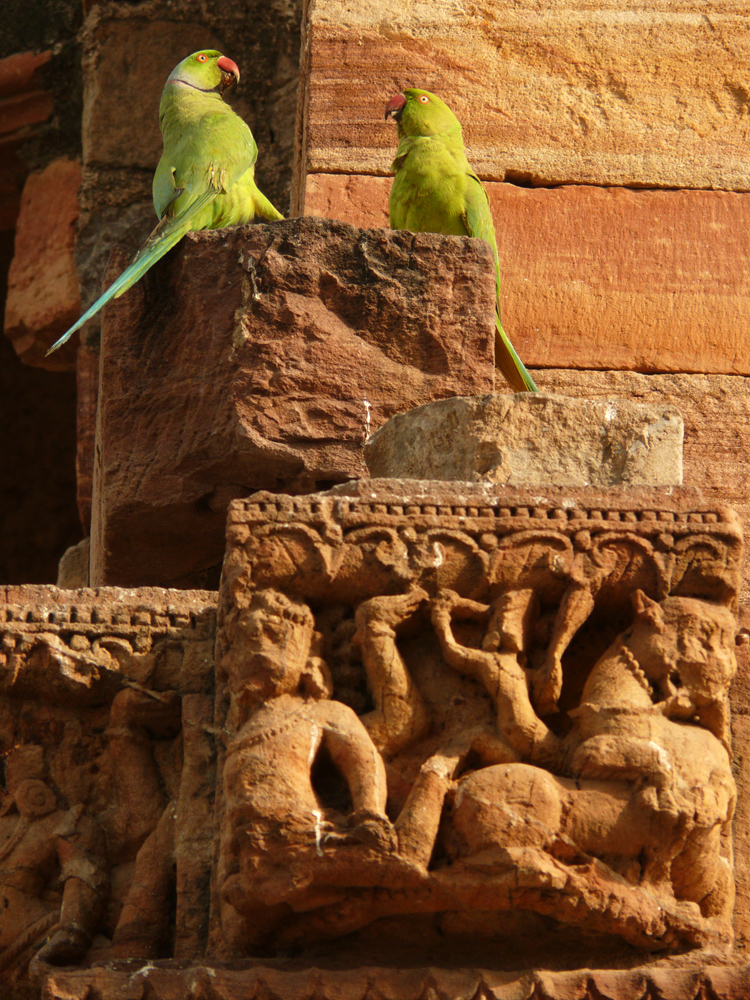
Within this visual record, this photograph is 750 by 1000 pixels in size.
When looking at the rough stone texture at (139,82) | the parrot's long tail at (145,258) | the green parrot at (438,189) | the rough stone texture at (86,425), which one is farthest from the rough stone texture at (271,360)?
the rough stone texture at (139,82)

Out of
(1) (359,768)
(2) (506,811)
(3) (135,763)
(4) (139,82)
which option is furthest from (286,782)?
(4) (139,82)

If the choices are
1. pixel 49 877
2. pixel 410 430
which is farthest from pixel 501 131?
pixel 49 877

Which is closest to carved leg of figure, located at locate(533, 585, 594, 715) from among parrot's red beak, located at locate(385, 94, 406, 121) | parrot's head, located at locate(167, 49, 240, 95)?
parrot's red beak, located at locate(385, 94, 406, 121)

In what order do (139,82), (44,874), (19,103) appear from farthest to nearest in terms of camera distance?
(19,103) → (139,82) → (44,874)

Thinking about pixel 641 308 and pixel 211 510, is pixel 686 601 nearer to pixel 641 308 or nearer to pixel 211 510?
pixel 211 510

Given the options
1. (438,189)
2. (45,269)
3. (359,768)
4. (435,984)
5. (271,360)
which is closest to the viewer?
(435,984)

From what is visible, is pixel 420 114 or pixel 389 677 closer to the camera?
pixel 389 677

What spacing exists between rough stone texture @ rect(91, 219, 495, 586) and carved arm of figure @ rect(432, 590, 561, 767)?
855 millimetres

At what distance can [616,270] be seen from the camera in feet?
16.0

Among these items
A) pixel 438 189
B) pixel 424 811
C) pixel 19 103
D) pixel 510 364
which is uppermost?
pixel 19 103

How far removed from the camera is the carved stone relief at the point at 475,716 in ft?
9.81

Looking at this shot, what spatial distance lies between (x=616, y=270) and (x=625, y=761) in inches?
84.9

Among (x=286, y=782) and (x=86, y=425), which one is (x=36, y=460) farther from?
(x=286, y=782)

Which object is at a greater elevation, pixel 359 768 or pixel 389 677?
pixel 389 677
